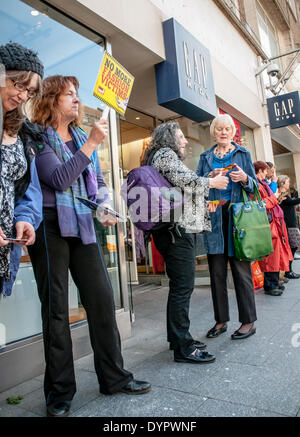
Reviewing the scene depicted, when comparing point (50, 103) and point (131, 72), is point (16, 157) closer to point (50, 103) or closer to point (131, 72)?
point (50, 103)

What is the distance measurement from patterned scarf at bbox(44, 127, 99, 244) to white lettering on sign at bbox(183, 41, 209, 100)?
296 cm

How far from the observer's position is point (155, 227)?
242cm

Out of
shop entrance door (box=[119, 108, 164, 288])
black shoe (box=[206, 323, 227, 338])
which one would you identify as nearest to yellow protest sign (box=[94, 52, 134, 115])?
black shoe (box=[206, 323, 227, 338])

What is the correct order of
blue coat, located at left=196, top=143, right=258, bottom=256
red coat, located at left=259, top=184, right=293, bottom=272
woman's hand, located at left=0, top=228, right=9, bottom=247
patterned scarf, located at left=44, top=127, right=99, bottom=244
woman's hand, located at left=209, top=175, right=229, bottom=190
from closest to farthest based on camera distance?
1. woman's hand, located at left=0, top=228, right=9, bottom=247
2. patterned scarf, located at left=44, top=127, right=99, bottom=244
3. woman's hand, located at left=209, top=175, right=229, bottom=190
4. blue coat, located at left=196, top=143, right=258, bottom=256
5. red coat, located at left=259, top=184, right=293, bottom=272

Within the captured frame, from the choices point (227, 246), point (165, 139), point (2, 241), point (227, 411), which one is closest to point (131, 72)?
point (165, 139)

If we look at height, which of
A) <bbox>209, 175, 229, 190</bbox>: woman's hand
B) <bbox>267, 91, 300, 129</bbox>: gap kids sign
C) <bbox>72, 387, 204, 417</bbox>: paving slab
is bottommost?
<bbox>72, 387, 204, 417</bbox>: paving slab

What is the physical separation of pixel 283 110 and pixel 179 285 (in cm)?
749

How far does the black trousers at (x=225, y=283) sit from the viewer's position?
116 inches

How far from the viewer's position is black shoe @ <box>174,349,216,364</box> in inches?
94.0

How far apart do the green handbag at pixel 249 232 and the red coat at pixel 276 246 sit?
1592mm

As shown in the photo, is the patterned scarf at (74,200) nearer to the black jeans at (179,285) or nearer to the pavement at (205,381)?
the black jeans at (179,285)

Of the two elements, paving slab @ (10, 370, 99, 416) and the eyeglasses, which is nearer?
the eyeglasses

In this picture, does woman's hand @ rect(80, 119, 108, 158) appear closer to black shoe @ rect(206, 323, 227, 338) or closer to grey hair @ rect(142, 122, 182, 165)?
grey hair @ rect(142, 122, 182, 165)

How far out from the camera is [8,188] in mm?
1570
